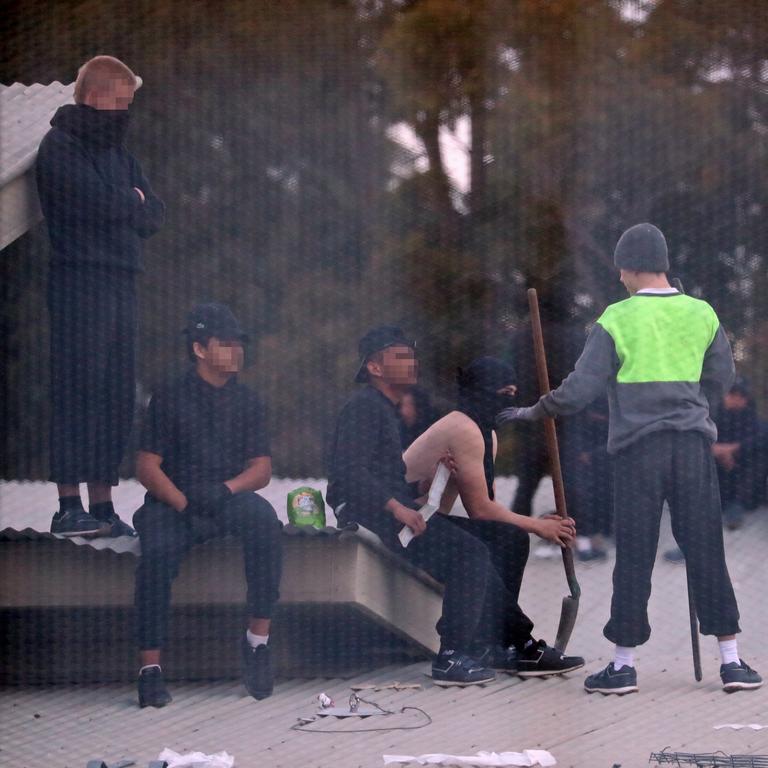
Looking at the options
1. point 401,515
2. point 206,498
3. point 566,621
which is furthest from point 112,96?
point 566,621

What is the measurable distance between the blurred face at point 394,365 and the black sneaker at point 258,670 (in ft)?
2.44

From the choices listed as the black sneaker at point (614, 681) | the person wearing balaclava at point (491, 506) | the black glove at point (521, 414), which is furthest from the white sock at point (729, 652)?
the black glove at point (521, 414)

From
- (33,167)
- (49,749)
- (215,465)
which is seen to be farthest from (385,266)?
(49,749)

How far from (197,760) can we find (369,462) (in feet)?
3.26

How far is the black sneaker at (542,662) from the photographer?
3.48 metres

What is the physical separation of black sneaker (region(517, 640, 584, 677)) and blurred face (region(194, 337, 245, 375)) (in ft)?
3.37

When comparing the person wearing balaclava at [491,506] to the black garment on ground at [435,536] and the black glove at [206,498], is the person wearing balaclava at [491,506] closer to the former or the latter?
the black garment on ground at [435,536]

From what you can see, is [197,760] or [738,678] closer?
[197,760]

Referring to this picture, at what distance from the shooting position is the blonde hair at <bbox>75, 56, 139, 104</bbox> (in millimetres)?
3375

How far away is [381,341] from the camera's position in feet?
11.6

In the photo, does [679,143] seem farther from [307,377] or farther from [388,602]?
[388,602]

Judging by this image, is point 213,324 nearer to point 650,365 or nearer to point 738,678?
point 650,365

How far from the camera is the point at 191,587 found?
3412 millimetres

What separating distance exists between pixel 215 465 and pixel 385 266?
27.3 inches
